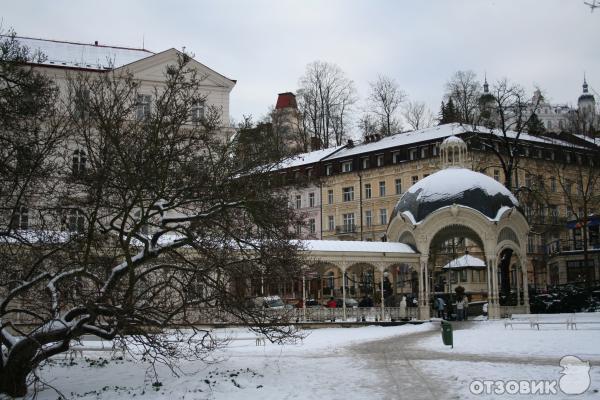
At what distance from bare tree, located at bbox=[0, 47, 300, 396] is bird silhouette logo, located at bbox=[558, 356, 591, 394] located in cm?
600

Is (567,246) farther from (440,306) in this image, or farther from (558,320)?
(558,320)

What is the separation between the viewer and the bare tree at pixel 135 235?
13.0 metres

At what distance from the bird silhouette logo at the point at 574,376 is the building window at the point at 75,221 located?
9.93 m

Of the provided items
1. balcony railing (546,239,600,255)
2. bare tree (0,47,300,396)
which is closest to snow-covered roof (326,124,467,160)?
balcony railing (546,239,600,255)

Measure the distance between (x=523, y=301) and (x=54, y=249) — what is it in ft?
81.2

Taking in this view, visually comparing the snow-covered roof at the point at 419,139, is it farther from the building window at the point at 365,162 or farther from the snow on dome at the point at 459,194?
the snow on dome at the point at 459,194

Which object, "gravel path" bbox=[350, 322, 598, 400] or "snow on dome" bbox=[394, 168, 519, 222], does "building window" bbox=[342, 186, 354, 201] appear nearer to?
"snow on dome" bbox=[394, 168, 519, 222]

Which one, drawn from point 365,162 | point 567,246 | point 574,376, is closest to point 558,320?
point 574,376

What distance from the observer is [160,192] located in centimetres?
1337

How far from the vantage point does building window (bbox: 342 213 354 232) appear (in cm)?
6047

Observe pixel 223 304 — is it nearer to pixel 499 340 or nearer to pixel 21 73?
pixel 21 73

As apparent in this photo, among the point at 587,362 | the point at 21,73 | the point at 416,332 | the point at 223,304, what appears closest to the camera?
the point at 21,73

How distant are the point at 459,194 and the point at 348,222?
3200 cm

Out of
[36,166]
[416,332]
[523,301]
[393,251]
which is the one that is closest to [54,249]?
[36,166]
